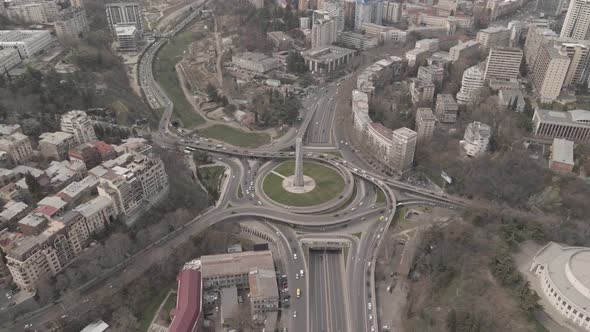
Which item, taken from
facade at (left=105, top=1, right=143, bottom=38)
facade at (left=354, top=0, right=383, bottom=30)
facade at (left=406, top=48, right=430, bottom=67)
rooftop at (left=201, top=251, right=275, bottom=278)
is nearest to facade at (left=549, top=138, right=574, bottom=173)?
facade at (left=406, top=48, right=430, bottom=67)

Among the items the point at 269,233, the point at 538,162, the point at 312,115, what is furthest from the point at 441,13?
the point at 269,233

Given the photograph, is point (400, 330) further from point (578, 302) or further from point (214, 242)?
point (214, 242)

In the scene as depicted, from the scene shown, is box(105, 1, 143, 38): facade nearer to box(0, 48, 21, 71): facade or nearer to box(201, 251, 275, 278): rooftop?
box(0, 48, 21, 71): facade

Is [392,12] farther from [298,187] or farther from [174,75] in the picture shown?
[298,187]

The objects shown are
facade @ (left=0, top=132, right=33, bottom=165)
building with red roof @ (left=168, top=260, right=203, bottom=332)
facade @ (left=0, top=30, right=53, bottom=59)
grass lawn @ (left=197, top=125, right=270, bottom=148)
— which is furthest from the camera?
facade @ (left=0, top=30, right=53, bottom=59)

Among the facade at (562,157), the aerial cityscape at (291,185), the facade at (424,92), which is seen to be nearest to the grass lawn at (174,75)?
the aerial cityscape at (291,185)

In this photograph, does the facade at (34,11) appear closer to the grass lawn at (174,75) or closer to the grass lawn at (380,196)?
the grass lawn at (174,75)

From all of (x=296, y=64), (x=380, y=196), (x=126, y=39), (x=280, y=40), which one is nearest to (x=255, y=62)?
(x=296, y=64)
